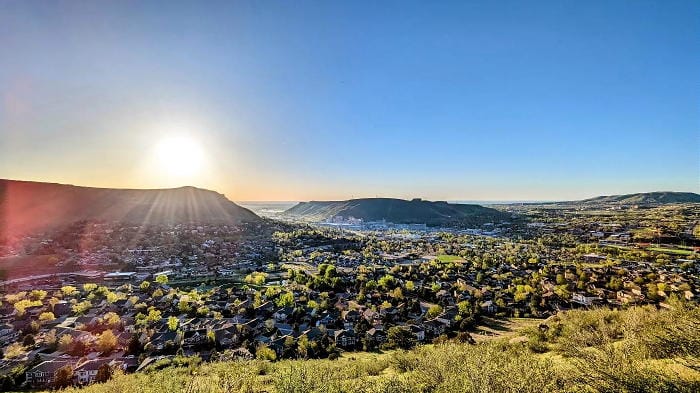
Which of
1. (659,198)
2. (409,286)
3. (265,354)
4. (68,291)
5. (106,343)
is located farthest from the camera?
(659,198)

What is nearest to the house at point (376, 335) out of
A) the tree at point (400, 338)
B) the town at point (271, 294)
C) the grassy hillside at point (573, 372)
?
the town at point (271, 294)

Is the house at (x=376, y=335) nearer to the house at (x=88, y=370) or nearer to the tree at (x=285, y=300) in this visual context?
the tree at (x=285, y=300)

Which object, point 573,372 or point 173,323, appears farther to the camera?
point 173,323

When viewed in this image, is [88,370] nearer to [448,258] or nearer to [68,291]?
[68,291]

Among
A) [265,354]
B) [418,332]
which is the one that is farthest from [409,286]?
[265,354]

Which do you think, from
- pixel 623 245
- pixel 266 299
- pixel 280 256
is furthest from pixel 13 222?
pixel 623 245

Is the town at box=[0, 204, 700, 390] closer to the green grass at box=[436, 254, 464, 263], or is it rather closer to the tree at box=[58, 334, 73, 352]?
the tree at box=[58, 334, 73, 352]

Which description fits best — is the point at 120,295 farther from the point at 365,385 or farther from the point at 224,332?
the point at 365,385
